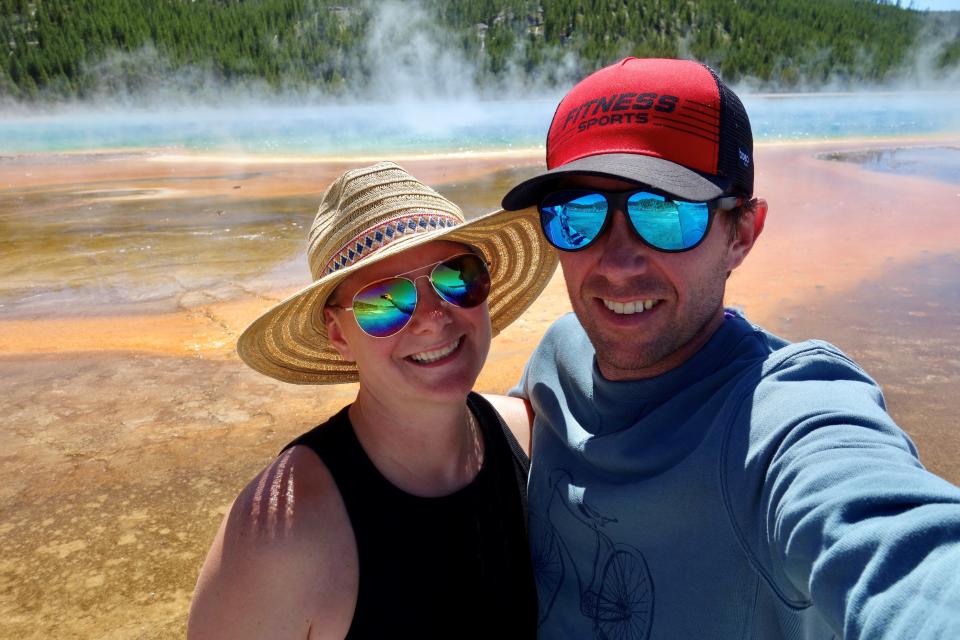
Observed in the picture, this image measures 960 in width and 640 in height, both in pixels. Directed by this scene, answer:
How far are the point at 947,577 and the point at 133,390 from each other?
15.7 ft

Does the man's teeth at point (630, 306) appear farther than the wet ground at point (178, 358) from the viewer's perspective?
No

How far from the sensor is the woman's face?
1726mm

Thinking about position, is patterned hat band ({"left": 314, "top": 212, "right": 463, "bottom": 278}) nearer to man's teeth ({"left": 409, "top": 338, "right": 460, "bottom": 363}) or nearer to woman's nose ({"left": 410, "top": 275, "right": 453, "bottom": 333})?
woman's nose ({"left": 410, "top": 275, "right": 453, "bottom": 333})

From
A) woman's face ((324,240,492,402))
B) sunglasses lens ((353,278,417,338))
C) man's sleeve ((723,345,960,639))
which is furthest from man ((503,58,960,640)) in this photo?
sunglasses lens ((353,278,417,338))

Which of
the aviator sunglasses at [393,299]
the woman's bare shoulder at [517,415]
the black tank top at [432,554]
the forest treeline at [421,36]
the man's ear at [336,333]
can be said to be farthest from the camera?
the forest treeline at [421,36]

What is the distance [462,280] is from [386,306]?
0.75 feet

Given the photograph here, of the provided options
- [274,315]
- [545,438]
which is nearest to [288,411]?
[274,315]

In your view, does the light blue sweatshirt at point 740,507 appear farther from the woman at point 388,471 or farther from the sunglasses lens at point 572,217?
the sunglasses lens at point 572,217

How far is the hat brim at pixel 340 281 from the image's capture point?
1.74m

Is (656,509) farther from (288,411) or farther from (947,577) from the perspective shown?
(288,411)

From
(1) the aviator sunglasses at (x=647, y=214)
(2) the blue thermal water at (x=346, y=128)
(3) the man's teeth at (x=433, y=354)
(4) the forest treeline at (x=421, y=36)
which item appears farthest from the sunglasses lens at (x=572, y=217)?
(4) the forest treeline at (x=421, y=36)

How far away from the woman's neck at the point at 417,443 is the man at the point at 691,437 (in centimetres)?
21

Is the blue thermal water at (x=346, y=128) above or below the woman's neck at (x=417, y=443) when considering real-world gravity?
below

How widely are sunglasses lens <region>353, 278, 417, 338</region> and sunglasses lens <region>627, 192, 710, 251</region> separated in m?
0.58
